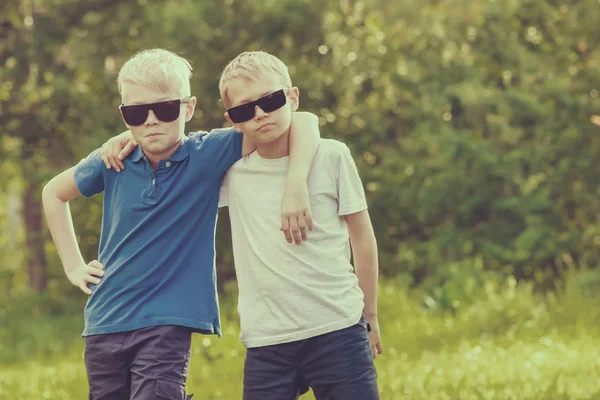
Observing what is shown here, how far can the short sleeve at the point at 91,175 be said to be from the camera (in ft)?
11.6

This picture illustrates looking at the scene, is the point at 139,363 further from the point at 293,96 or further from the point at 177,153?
the point at 293,96

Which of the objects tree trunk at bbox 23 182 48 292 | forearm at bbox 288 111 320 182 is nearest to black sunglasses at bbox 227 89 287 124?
forearm at bbox 288 111 320 182

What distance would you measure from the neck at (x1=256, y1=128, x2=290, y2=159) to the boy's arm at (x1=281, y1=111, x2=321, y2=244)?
5 cm

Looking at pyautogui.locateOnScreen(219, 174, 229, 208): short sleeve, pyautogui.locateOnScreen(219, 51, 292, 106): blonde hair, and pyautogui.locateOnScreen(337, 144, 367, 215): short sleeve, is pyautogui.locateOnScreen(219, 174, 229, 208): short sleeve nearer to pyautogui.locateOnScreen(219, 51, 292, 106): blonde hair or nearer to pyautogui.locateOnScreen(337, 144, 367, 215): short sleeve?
pyautogui.locateOnScreen(219, 51, 292, 106): blonde hair

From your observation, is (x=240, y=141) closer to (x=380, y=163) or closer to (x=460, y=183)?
(x=460, y=183)

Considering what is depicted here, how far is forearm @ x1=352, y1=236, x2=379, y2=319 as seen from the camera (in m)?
3.39

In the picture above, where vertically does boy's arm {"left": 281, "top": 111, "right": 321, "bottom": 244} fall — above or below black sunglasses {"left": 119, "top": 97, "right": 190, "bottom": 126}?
below

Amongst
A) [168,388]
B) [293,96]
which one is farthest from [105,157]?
[168,388]

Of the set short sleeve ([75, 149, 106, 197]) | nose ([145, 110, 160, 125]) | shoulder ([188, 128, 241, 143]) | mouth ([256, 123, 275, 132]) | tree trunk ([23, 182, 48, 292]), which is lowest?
tree trunk ([23, 182, 48, 292])

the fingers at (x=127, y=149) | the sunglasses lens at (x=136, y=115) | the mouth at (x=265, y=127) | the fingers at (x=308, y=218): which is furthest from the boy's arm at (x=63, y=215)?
the fingers at (x=308, y=218)

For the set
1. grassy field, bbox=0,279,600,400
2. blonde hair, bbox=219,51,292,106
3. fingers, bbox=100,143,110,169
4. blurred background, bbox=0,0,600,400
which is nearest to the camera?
blonde hair, bbox=219,51,292,106

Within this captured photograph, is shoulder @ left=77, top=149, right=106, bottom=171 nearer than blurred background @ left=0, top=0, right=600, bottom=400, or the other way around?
shoulder @ left=77, top=149, right=106, bottom=171

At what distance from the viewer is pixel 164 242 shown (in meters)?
3.39

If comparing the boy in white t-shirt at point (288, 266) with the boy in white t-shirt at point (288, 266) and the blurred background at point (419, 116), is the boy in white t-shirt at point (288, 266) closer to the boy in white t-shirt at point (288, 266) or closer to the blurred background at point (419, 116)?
the boy in white t-shirt at point (288, 266)
